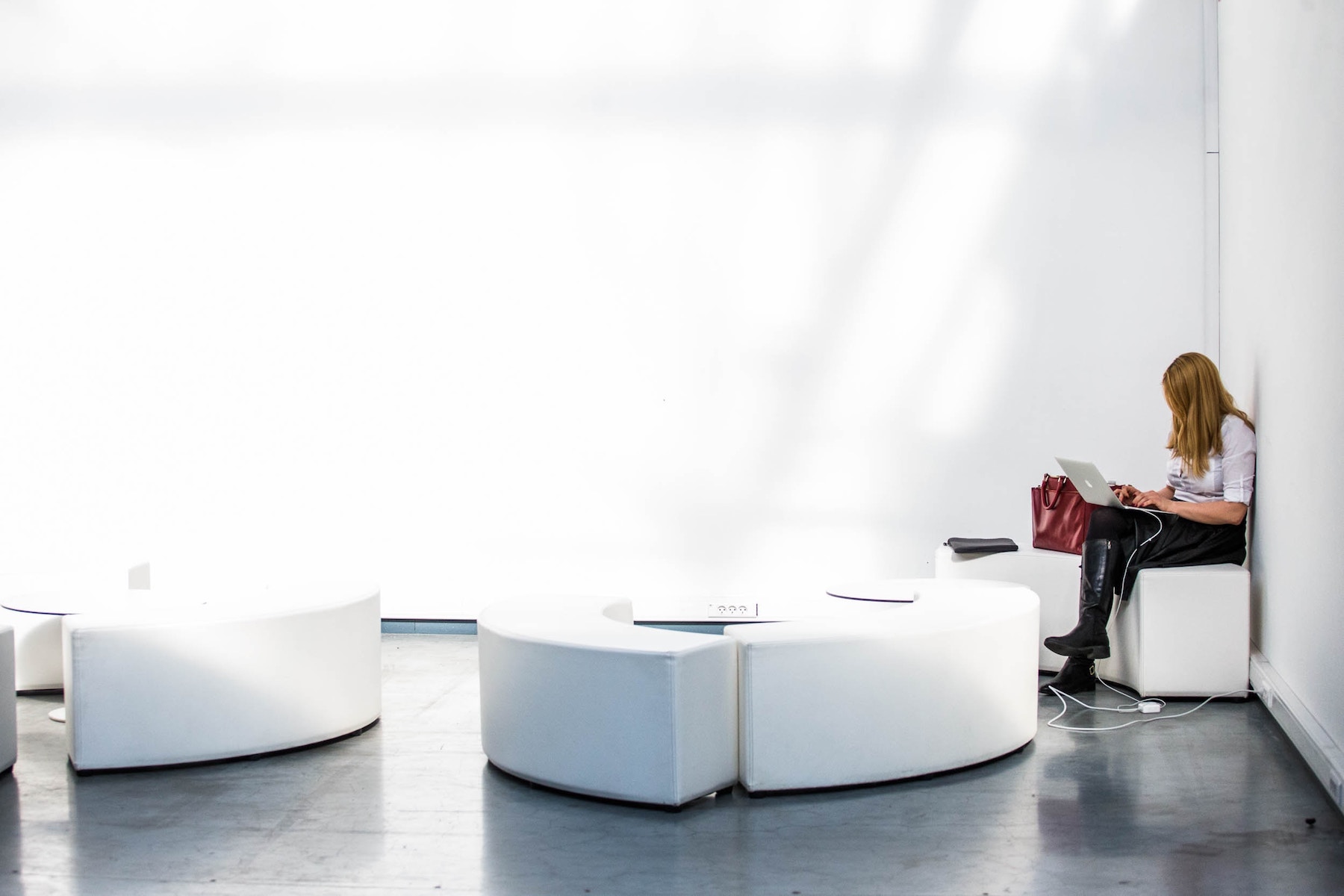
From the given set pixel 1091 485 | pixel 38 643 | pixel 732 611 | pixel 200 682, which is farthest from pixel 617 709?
pixel 38 643

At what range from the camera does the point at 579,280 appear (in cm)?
703

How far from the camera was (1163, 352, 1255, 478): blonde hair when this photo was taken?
532cm

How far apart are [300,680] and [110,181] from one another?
4215 mm

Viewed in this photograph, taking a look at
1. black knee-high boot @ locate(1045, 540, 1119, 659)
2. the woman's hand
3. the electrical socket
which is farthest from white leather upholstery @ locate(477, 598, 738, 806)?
the electrical socket

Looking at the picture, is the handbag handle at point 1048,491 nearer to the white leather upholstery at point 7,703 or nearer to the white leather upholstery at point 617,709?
the white leather upholstery at point 617,709

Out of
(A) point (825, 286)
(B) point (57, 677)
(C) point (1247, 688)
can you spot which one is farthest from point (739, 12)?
(B) point (57, 677)

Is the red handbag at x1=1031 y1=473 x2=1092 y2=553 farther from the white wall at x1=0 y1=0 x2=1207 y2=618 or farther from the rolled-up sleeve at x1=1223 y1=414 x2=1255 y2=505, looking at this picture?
the white wall at x1=0 y1=0 x2=1207 y2=618

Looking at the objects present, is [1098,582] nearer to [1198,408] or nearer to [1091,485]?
[1091,485]

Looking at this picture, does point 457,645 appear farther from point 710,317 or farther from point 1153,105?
point 1153,105

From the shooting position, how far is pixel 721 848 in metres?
3.56

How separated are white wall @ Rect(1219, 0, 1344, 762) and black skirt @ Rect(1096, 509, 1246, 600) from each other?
0.54ft

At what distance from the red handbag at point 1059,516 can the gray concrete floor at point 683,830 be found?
1.26 m

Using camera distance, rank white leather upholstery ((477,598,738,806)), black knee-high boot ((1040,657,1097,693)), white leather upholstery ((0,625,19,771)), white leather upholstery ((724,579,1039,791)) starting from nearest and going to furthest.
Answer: white leather upholstery ((477,598,738,806))
white leather upholstery ((724,579,1039,791))
white leather upholstery ((0,625,19,771))
black knee-high boot ((1040,657,1097,693))

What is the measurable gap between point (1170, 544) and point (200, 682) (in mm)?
3924
